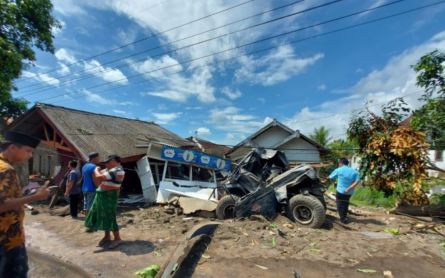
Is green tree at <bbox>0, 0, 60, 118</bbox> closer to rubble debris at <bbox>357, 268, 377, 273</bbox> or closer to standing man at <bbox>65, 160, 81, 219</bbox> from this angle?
standing man at <bbox>65, 160, 81, 219</bbox>

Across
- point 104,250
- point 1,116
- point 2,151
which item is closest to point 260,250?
point 104,250

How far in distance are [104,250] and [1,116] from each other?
16032 mm

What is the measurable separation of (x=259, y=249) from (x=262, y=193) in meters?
2.67

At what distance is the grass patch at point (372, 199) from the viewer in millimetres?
11702

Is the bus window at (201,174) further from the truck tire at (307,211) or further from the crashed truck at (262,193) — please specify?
the truck tire at (307,211)

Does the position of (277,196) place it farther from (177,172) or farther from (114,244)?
(177,172)

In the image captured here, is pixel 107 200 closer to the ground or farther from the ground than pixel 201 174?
closer to the ground

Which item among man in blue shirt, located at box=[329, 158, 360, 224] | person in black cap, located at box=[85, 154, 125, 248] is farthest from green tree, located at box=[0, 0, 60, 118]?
man in blue shirt, located at box=[329, 158, 360, 224]

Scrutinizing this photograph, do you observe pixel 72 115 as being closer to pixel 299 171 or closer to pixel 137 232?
pixel 137 232

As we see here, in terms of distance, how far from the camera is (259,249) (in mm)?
5527

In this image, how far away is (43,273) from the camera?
4.62m

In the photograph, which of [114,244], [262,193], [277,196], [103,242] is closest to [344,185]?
[277,196]

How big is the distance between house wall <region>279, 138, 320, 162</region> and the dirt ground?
12.9 m

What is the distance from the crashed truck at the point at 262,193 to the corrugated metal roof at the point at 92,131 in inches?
125
